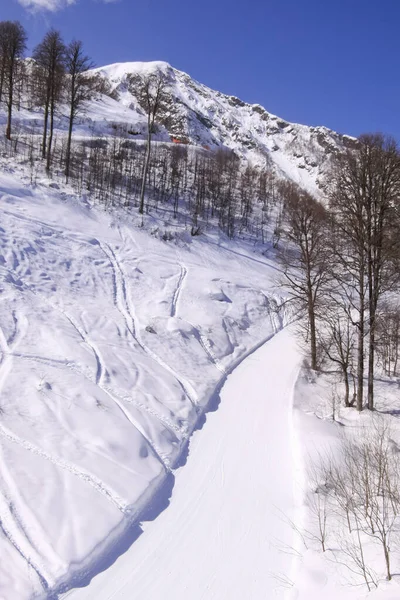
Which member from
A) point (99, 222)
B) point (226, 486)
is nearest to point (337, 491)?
point (226, 486)

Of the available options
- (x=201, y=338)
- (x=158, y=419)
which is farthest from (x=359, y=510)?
(x=201, y=338)

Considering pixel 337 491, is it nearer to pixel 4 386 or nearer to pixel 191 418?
pixel 191 418

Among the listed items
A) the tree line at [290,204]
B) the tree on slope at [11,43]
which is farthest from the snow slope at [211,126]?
the tree on slope at [11,43]

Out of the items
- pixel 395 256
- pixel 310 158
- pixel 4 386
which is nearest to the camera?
pixel 4 386

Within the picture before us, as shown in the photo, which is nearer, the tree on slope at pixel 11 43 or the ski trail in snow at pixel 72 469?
the ski trail in snow at pixel 72 469

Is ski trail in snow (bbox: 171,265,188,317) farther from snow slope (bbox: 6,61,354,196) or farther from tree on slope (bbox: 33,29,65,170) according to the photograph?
snow slope (bbox: 6,61,354,196)

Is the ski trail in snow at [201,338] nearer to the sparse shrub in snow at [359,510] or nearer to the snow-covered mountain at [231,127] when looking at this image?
the sparse shrub in snow at [359,510]
